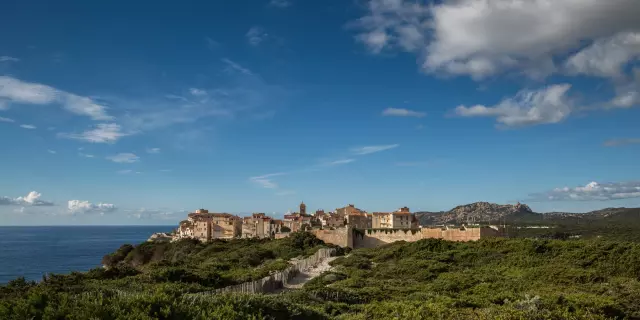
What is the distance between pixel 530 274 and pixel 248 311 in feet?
67.6

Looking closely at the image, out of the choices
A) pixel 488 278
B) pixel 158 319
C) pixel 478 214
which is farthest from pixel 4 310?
pixel 478 214

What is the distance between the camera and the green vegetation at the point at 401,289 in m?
10.2

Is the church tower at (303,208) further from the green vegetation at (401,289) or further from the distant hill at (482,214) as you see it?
the distant hill at (482,214)

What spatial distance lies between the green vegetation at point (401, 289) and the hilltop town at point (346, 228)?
20.3ft

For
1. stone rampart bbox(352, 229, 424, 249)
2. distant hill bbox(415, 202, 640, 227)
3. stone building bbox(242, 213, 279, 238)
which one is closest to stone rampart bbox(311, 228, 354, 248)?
stone rampart bbox(352, 229, 424, 249)

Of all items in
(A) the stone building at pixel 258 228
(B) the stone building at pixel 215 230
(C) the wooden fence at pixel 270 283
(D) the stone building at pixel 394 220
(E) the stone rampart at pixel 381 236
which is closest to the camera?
(C) the wooden fence at pixel 270 283

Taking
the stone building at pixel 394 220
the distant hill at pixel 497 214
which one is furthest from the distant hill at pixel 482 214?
the stone building at pixel 394 220

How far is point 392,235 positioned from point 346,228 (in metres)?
5.71

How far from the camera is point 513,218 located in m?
153

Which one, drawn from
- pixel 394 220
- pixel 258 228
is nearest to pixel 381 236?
pixel 394 220

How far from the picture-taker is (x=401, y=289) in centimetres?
2089

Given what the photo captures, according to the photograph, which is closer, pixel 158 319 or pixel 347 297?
pixel 158 319

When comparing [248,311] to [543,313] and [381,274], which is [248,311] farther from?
[381,274]

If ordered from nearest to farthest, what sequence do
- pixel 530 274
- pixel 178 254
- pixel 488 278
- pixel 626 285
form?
pixel 626 285, pixel 488 278, pixel 530 274, pixel 178 254
